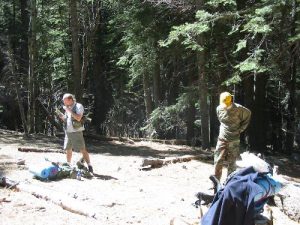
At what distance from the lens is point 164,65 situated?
76.0 ft

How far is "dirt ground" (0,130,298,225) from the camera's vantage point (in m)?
6.92

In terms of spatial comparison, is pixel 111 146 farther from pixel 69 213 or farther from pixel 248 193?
pixel 248 193

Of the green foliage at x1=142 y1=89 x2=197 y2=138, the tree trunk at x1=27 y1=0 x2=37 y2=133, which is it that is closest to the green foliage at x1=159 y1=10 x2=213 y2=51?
the green foliage at x1=142 y1=89 x2=197 y2=138

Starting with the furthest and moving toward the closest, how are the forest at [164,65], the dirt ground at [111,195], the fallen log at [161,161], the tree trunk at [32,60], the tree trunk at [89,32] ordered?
the tree trunk at [89,32], the tree trunk at [32,60], the forest at [164,65], the fallen log at [161,161], the dirt ground at [111,195]

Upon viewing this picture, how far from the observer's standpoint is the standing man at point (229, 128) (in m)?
8.70

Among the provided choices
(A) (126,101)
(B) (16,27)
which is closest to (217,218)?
(A) (126,101)

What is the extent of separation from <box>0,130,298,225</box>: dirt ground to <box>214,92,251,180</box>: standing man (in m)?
0.72

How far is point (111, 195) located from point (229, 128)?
2524 millimetres

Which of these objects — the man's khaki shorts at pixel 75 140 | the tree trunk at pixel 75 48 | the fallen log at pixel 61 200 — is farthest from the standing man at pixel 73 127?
the tree trunk at pixel 75 48

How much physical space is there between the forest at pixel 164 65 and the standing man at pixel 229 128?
3.69 meters

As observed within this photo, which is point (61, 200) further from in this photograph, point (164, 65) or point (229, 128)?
point (164, 65)

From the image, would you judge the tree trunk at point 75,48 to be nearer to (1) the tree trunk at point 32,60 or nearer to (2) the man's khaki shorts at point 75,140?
(1) the tree trunk at point 32,60

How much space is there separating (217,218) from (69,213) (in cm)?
331

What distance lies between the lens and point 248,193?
14.3 feet
